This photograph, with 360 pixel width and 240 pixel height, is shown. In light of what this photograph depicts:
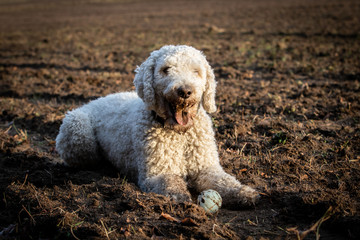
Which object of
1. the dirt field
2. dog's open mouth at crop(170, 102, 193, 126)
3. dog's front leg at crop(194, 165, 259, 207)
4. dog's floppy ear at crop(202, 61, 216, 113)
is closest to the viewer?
the dirt field

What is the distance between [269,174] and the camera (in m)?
4.37

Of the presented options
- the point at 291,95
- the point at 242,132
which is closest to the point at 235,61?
the point at 291,95

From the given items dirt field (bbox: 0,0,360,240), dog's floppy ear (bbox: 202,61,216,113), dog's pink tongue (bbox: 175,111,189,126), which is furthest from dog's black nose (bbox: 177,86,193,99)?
dirt field (bbox: 0,0,360,240)

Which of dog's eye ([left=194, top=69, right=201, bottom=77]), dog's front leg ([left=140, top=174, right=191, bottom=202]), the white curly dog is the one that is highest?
dog's eye ([left=194, top=69, right=201, bottom=77])

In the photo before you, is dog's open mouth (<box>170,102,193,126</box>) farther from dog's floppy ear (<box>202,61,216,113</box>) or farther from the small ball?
the small ball

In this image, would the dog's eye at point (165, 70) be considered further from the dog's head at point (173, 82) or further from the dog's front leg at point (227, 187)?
the dog's front leg at point (227, 187)

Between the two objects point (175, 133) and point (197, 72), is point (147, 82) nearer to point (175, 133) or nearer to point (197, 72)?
point (197, 72)

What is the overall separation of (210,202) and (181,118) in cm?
105

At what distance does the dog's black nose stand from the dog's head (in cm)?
4

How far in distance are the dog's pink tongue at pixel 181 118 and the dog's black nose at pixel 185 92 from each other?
1.05 ft

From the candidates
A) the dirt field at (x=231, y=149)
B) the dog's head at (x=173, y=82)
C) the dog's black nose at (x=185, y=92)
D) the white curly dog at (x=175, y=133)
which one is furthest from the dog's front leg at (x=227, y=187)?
the dog's black nose at (x=185, y=92)

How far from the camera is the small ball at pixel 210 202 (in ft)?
11.1

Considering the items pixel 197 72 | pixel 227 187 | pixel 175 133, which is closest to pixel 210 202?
pixel 227 187

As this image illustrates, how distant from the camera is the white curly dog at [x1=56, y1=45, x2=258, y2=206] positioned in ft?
12.0
